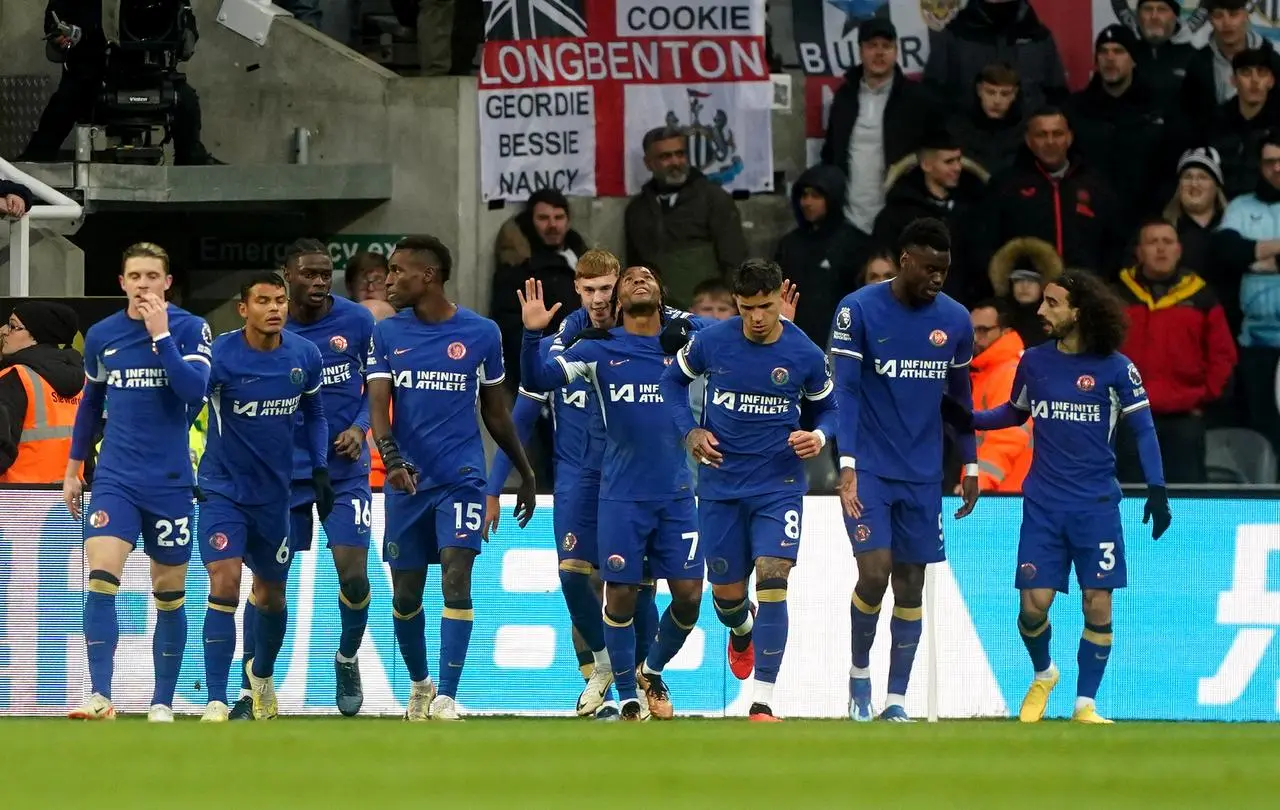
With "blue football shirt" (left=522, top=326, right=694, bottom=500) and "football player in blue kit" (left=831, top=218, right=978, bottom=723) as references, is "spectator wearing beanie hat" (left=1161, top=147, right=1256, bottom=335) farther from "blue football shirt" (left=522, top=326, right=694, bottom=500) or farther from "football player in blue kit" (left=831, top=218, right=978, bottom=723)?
"blue football shirt" (left=522, top=326, right=694, bottom=500)

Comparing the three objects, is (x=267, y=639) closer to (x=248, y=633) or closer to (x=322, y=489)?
(x=248, y=633)

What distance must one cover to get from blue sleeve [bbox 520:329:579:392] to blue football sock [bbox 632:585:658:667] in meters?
1.58

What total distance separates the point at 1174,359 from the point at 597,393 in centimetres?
535

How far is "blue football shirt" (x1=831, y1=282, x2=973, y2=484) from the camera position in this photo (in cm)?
1346

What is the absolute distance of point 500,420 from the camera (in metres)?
13.9

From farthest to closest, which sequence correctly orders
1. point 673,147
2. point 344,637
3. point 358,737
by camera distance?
point 673,147
point 344,637
point 358,737

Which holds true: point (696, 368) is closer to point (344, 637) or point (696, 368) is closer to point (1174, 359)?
point (344, 637)

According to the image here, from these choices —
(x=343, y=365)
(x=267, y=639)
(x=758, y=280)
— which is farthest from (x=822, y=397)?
(x=267, y=639)

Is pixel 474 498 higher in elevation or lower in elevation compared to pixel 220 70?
lower

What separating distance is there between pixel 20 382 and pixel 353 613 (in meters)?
2.69

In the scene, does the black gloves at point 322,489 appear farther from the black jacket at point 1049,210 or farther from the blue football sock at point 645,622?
the black jacket at point 1049,210

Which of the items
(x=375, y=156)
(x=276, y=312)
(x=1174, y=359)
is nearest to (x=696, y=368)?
(x=276, y=312)

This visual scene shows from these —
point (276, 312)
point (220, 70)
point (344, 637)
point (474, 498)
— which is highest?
point (220, 70)

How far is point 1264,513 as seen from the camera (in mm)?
15312
